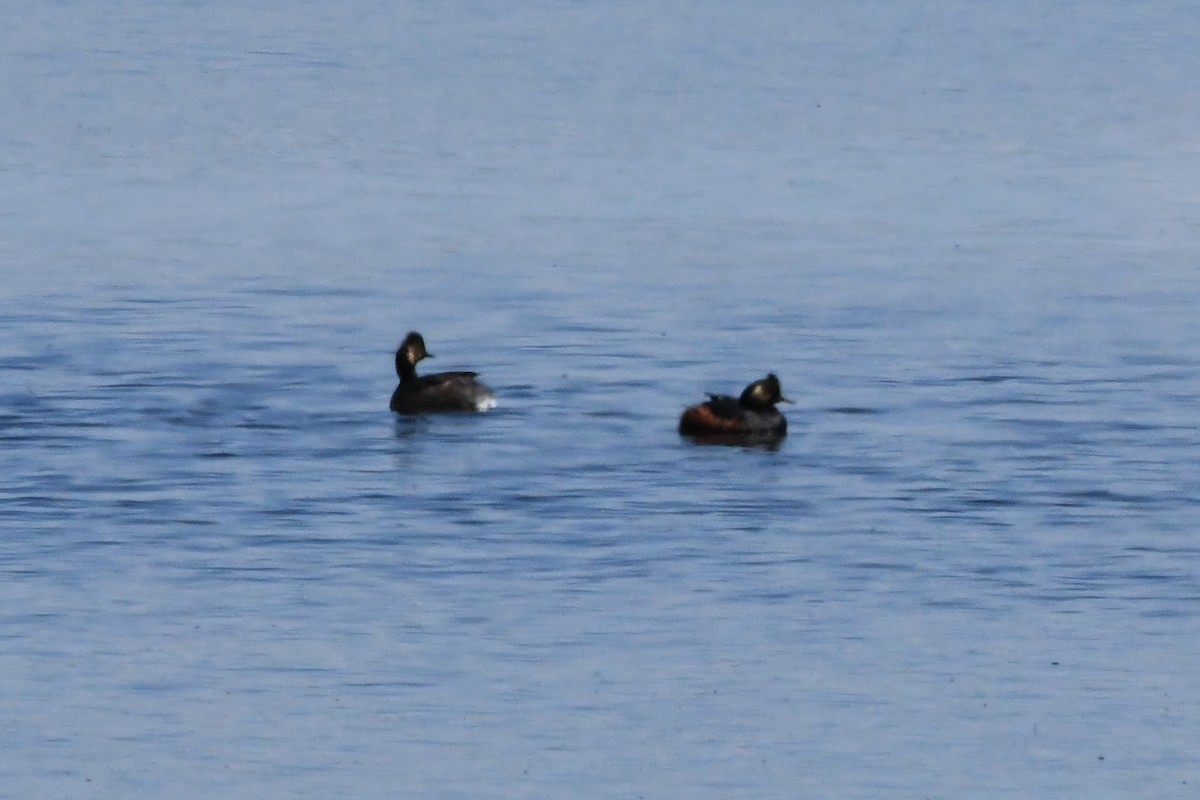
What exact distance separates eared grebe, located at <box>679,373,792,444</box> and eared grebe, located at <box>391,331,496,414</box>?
1.66 m

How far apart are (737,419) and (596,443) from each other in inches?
38.1

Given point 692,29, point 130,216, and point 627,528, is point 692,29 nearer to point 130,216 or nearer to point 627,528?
point 130,216

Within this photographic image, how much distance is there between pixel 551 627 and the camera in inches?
536

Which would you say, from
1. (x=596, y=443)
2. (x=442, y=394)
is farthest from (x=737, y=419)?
(x=442, y=394)

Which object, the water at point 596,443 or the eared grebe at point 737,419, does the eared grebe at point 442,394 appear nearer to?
A: the water at point 596,443

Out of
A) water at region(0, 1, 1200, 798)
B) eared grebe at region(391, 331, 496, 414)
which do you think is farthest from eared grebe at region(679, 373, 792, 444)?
eared grebe at region(391, 331, 496, 414)

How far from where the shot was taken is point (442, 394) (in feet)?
66.9

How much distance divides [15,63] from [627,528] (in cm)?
3034

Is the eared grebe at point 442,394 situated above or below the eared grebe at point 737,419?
above

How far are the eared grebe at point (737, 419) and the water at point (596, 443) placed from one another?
0.64 ft

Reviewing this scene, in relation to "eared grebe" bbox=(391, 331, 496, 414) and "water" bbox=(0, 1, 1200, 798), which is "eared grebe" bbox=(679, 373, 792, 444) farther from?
"eared grebe" bbox=(391, 331, 496, 414)

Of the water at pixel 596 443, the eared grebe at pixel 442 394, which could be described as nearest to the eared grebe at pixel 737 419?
the water at pixel 596 443

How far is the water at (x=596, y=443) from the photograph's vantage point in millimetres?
11938

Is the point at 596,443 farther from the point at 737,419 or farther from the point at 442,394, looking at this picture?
the point at 442,394
